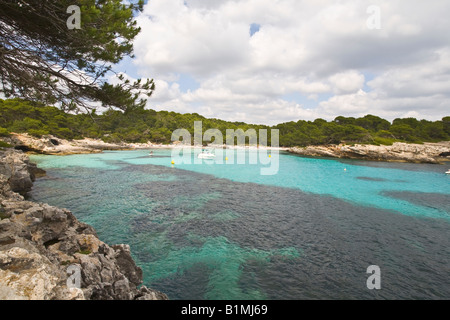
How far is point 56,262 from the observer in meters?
5.69

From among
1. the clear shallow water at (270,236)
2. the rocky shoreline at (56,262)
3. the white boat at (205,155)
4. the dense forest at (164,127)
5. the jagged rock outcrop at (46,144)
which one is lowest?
the clear shallow water at (270,236)

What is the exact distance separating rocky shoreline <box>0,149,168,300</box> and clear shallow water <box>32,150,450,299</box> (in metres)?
2.18

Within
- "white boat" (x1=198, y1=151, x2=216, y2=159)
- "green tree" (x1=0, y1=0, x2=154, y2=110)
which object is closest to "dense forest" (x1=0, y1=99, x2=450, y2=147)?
"green tree" (x1=0, y1=0, x2=154, y2=110)

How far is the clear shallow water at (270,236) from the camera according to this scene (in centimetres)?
883

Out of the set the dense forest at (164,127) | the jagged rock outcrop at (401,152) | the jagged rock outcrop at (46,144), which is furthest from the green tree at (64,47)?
the jagged rock outcrop at (401,152)

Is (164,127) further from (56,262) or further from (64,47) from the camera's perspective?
(56,262)

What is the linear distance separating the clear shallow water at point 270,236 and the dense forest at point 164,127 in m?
7.70

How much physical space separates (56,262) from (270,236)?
10.7 meters

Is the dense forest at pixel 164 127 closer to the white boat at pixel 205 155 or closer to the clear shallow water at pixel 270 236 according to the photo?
the clear shallow water at pixel 270 236

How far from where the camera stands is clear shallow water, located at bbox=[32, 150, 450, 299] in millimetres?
8828

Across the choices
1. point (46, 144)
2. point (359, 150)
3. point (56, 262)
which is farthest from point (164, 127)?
point (56, 262)

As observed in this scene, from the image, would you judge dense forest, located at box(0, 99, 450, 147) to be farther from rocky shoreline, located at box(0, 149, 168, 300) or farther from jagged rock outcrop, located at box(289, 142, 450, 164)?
jagged rock outcrop, located at box(289, 142, 450, 164)
